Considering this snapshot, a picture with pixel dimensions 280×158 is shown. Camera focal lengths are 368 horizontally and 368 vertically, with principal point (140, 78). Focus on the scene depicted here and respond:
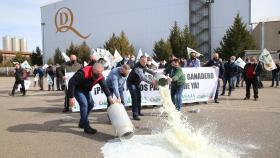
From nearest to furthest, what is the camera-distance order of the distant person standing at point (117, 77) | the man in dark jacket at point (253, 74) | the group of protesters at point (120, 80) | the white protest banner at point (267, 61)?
the group of protesters at point (120, 80)
the distant person standing at point (117, 77)
the man in dark jacket at point (253, 74)
the white protest banner at point (267, 61)

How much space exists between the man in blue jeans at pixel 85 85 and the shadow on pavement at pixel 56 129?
0.23 m

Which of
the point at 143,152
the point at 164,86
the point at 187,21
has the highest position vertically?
the point at 187,21

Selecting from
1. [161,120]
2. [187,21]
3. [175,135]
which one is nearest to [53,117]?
[161,120]

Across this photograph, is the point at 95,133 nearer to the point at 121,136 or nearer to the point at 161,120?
the point at 121,136

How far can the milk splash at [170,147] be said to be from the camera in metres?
6.24

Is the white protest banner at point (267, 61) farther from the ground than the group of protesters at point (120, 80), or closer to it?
farther from the ground

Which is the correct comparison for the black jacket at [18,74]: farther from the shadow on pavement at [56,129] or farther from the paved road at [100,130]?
the shadow on pavement at [56,129]

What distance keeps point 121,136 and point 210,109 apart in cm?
513

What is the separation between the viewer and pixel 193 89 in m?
13.3

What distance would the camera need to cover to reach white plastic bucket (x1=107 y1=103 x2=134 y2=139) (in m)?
7.36

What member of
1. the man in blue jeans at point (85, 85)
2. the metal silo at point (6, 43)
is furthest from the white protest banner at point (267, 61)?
the metal silo at point (6, 43)

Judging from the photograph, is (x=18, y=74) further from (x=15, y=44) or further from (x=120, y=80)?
(x=15, y=44)

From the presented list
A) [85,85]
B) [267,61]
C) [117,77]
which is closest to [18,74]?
[117,77]

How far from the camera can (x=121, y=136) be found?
746 cm
